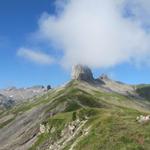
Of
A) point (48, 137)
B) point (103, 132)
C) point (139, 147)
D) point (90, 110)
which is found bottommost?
point (139, 147)

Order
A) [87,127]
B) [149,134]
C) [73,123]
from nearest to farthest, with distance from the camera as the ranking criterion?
[149,134] → [87,127] → [73,123]

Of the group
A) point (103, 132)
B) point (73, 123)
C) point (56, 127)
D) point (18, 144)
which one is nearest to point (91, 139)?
point (103, 132)

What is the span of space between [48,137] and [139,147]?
60.2 meters

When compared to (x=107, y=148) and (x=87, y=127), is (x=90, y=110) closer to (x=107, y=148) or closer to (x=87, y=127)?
(x=87, y=127)

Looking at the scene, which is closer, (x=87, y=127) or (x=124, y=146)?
(x=124, y=146)

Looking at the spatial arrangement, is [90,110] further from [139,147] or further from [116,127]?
[139,147]

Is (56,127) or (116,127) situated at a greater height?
(56,127)

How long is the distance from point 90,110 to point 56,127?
14939 millimetres

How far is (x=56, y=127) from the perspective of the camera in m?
132

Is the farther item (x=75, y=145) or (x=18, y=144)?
(x=18, y=144)

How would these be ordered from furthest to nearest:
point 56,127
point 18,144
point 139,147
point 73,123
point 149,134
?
point 18,144 → point 56,127 → point 73,123 → point 149,134 → point 139,147

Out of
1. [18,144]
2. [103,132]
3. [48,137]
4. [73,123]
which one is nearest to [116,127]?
[103,132]

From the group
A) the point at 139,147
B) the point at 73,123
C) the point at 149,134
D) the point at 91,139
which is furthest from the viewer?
the point at 73,123

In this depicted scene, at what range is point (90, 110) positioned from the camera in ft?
460
